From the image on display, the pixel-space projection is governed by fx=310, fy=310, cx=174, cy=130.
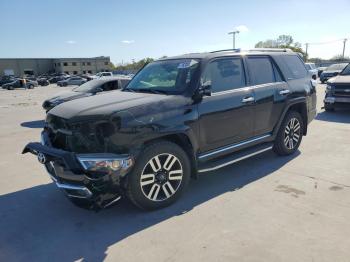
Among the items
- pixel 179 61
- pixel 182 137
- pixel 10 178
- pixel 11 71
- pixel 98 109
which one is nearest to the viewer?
pixel 98 109

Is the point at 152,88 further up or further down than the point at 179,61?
further down

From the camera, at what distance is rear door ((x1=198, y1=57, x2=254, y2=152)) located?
165 inches

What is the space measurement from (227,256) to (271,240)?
0.53 meters

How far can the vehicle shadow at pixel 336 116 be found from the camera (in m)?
9.05

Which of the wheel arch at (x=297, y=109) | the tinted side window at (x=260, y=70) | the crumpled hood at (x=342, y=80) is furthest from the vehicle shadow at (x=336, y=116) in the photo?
the tinted side window at (x=260, y=70)

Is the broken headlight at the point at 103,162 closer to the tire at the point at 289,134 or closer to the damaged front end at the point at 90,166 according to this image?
the damaged front end at the point at 90,166

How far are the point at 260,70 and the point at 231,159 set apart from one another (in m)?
1.65

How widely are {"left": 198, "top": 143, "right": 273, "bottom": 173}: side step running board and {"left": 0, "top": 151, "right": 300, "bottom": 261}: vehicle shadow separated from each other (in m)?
0.35

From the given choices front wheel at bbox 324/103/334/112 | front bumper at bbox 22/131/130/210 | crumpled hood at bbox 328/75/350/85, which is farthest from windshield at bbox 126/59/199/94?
front wheel at bbox 324/103/334/112

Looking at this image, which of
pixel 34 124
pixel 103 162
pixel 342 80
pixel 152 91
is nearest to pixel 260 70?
pixel 152 91

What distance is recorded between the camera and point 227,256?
2859mm

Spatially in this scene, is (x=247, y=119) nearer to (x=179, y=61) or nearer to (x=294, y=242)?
(x=179, y=61)

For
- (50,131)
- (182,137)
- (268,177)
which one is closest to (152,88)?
(182,137)

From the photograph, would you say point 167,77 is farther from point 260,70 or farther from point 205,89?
point 260,70
